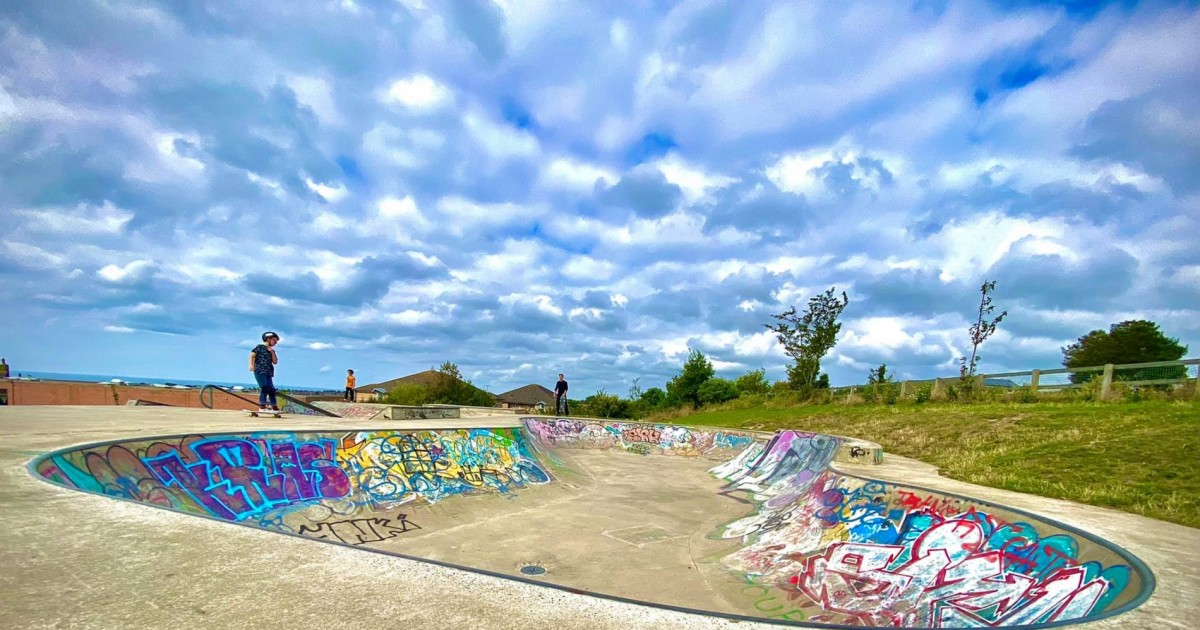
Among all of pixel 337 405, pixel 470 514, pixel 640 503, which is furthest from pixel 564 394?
pixel 470 514

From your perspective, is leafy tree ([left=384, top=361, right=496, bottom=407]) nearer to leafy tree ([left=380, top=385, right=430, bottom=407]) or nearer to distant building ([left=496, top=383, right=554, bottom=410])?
leafy tree ([left=380, top=385, right=430, bottom=407])

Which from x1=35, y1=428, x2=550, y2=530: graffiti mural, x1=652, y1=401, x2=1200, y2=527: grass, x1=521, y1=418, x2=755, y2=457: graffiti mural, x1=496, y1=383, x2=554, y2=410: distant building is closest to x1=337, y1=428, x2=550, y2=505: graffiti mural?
x1=35, y1=428, x2=550, y2=530: graffiti mural

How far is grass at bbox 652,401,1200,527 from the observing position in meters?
8.20

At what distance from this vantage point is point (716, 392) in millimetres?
40812

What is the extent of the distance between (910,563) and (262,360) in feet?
41.1

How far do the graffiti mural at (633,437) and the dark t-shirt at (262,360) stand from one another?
8.28 metres

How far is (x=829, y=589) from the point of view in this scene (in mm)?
6875

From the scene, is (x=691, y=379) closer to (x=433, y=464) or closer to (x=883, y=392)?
(x=883, y=392)

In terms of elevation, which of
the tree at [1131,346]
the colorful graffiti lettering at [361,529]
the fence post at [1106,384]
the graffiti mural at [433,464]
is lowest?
the colorful graffiti lettering at [361,529]

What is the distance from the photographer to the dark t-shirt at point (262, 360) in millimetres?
12341

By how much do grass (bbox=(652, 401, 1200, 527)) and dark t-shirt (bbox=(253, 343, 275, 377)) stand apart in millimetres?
14033

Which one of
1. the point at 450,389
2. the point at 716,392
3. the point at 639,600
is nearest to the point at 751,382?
the point at 716,392

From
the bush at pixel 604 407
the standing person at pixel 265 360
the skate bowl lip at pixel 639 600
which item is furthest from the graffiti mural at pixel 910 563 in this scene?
the bush at pixel 604 407

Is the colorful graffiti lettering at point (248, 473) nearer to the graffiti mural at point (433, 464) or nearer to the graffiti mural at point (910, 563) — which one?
the graffiti mural at point (433, 464)
